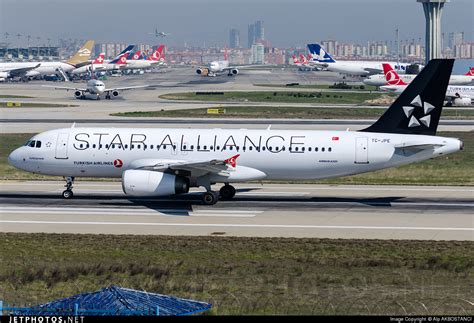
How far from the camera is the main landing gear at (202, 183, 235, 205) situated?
4994cm

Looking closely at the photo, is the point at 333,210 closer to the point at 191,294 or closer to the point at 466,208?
the point at 466,208

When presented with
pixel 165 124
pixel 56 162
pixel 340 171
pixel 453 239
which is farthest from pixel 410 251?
pixel 165 124

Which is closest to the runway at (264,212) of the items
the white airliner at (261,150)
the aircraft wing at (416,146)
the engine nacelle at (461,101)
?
the white airliner at (261,150)

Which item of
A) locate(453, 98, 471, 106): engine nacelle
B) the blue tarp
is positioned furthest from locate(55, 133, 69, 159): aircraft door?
locate(453, 98, 471, 106): engine nacelle

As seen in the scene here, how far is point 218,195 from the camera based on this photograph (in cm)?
5153

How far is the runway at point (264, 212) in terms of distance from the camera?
→ 42.5m

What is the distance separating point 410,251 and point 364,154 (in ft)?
A: 44.2

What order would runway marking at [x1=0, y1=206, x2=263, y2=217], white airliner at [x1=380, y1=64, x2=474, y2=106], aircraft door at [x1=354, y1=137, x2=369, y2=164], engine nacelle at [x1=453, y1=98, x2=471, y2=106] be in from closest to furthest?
runway marking at [x1=0, y1=206, x2=263, y2=217]
aircraft door at [x1=354, y1=137, x2=369, y2=164]
engine nacelle at [x1=453, y1=98, x2=471, y2=106]
white airliner at [x1=380, y1=64, x2=474, y2=106]

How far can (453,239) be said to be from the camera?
4025 centimetres

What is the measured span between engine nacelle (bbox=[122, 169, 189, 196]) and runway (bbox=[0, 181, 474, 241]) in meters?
0.94

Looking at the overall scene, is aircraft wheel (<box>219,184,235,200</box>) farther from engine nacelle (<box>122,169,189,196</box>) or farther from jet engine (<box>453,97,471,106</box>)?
jet engine (<box>453,97,471,106</box>)

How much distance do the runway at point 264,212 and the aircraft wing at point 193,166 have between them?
189 centimetres

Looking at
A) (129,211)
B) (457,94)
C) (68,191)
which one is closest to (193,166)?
(129,211)

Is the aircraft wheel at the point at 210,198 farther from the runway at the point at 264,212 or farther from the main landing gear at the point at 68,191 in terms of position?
the main landing gear at the point at 68,191
